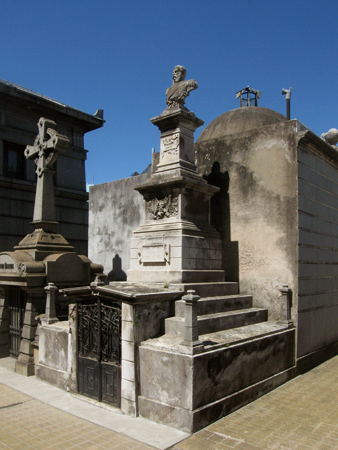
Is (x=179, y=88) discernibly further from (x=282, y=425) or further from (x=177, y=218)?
(x=282, y=425)

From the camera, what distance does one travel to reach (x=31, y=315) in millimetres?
9062

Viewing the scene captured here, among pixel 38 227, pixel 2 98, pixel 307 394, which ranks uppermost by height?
pixel 2 98

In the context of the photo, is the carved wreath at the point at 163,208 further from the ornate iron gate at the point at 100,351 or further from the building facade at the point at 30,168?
the building facade at the point at 30,168

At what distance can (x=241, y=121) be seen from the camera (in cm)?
1209

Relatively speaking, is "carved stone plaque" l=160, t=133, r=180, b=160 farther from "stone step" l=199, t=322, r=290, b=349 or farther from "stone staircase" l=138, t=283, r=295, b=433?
"stone step" l=199, t=322, r=290, b=349

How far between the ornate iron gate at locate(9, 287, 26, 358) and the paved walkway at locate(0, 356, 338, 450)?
2.25 metres

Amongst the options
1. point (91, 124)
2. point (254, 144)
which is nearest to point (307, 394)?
point (254, 144)

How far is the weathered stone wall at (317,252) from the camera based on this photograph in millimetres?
8875

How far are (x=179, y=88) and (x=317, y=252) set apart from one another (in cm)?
501

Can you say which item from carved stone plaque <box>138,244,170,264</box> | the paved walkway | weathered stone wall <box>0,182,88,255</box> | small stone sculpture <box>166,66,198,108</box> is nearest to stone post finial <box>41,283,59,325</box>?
the paved walkway

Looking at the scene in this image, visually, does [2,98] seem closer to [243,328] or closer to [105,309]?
[105,309]

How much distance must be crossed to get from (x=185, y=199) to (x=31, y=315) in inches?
171

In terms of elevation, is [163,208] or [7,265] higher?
[163,208]

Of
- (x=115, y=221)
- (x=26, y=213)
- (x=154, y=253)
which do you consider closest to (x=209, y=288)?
(x=154, y=253)
